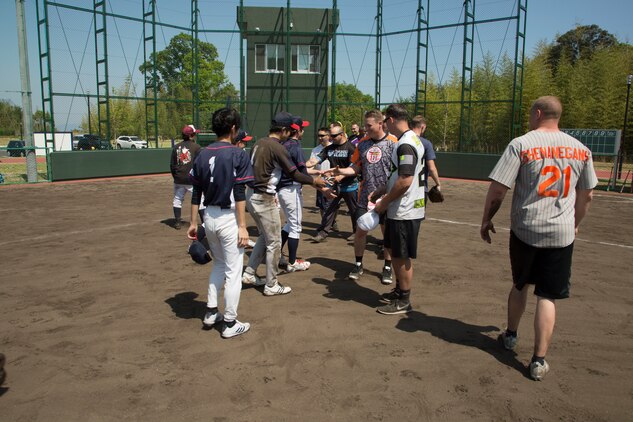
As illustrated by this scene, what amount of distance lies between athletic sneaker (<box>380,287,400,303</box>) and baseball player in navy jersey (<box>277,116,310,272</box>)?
4.50ft

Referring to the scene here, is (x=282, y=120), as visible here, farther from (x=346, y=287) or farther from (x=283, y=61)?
(x=283, y=61)

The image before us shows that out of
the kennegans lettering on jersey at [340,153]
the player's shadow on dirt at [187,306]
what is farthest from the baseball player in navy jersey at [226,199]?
the kennegans lettering on jersey at [340,153]

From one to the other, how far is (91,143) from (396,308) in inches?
724

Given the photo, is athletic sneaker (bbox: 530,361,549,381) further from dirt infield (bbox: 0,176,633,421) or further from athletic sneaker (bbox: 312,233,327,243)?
athletic sneaker (bbox: 312,233,327,243)

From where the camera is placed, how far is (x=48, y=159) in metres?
16.9

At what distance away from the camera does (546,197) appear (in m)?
3.45

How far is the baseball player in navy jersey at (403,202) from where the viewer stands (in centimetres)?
434

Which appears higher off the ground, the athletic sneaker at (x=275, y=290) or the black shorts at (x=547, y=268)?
the black shorts at (x=547, y=268)

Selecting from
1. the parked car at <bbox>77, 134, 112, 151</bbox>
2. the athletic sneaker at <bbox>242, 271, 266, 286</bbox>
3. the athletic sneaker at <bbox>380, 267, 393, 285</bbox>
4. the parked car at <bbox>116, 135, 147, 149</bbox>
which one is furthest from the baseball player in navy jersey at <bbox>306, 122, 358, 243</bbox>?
the parked car at <bbox>116, 135, 147, 149</bbox>

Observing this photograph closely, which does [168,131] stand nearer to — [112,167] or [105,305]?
[112,167]

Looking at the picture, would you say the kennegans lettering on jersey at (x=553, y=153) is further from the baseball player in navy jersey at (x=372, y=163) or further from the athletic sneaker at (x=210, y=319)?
the athletic sneaker at (x=210, y=319)

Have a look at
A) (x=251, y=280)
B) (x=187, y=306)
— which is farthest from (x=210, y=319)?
(x=251, y=280)

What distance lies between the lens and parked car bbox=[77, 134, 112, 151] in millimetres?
19234

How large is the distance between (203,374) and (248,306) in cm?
146
